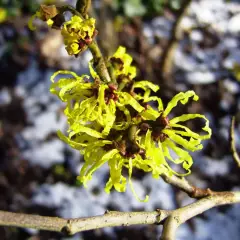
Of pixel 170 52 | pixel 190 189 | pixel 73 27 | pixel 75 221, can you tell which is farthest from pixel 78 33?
pixel 170 52

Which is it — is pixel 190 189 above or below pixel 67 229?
below

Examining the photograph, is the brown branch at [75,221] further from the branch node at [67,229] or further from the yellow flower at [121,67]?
the yellow flower at [121,67]

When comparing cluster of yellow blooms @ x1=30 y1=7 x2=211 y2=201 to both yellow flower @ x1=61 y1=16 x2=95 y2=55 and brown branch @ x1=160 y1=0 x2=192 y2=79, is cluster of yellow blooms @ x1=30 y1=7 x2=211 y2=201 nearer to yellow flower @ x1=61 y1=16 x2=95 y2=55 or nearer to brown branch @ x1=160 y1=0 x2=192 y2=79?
yellow flower @ x1=61 y1=16 x2=95 y2=55

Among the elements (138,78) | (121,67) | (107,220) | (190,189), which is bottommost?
(138,78)

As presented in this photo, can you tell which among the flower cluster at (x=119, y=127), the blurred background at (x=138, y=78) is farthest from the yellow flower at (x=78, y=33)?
the blurred background at (x=138, y=78)

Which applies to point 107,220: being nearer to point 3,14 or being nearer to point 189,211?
point 189,211

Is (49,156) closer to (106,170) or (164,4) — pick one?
(106,170)

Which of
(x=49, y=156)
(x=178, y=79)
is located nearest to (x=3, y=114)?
(x=49, y=156)
